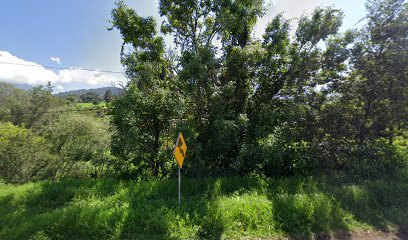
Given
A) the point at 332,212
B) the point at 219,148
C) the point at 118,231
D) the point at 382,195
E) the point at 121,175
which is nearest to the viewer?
the point at 118,231

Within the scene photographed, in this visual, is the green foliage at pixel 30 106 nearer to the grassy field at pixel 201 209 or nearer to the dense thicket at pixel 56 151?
the dense thicket at pixel 56 151

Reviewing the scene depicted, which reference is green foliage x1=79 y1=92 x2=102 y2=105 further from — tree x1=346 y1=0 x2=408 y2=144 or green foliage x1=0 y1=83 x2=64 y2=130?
tree x1=346 y1=0 x2=408 y2=144

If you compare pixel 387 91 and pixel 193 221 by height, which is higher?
pixel 387 91

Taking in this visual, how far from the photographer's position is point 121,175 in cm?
766

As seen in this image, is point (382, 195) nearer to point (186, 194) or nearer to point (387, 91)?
point (387, 91)

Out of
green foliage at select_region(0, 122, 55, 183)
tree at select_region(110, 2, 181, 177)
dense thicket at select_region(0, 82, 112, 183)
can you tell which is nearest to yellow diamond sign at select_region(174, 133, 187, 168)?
tree at select_region(110, 2, 181, 177)

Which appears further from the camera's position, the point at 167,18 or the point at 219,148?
the point at 167,18

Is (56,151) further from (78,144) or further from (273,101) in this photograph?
(273,101)

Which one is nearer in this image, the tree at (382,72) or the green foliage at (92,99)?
the tree at (382,72)

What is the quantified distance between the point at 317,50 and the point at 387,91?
108 inches

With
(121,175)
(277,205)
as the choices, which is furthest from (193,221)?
(121,175)

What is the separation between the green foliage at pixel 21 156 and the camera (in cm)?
891

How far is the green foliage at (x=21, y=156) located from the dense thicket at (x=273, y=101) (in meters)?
4.85

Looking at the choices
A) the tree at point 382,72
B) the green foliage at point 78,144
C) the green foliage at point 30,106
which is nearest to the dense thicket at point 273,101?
the tree at point 382,72
